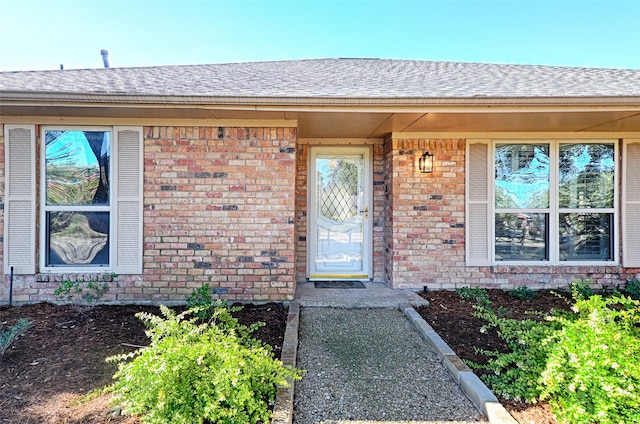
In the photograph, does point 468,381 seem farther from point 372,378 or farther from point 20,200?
point 20,200

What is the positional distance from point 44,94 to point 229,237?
91.8 inches

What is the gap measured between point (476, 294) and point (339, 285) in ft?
6.03

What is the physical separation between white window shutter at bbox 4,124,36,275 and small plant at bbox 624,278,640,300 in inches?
294

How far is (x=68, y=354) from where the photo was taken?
2.73 meters

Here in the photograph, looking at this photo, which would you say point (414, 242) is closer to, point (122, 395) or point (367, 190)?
point (367, 190)

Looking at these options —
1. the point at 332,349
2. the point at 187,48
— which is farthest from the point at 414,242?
the point at 187,48

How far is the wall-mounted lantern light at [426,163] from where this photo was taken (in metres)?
4.55

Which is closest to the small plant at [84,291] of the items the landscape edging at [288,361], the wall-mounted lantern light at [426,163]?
the landscape edging at [288,361]

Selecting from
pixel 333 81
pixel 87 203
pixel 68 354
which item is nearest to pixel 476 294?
pixel 333 81

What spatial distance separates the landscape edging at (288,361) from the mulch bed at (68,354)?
0.08m

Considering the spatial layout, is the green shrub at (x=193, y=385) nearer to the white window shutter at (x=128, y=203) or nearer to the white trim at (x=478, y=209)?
the white window shutter at (x=128, y=203)

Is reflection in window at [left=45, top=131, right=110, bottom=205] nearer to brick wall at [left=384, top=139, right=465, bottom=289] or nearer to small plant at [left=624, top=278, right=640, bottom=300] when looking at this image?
brick wall at [left=384, top=139, right=465, bottom=289]

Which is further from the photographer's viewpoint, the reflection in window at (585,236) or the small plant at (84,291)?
the reflection in window at (585,236)

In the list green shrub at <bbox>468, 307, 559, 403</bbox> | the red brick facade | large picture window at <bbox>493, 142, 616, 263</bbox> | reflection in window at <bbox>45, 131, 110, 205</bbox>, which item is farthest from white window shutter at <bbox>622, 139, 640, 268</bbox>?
reflection in window at <bbox>45, 131, 110, 205</bbox>
